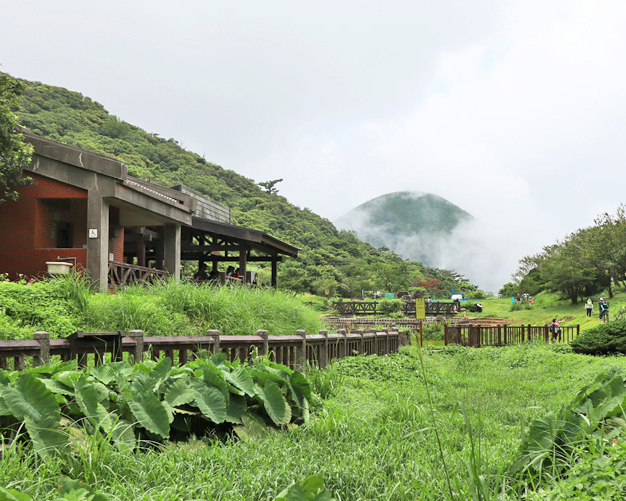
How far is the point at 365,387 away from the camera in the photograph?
297 inches

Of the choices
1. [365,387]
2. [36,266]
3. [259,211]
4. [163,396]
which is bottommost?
[365,387]

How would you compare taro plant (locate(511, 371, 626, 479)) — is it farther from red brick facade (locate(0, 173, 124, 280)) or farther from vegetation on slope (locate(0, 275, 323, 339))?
red brick facade (locate(0, 173, 124, 280))

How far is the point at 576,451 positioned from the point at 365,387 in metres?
4.40

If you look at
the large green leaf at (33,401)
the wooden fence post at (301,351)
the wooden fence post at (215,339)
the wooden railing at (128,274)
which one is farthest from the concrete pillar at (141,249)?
the large green leaf at (33,401)

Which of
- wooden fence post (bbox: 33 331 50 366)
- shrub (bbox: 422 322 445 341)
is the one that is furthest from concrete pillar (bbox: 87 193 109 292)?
shrub (bbox: 422 322 445 341)

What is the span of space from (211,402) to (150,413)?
0.47 metres

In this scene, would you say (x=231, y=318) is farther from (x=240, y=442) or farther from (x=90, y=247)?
(x=240, y=442)

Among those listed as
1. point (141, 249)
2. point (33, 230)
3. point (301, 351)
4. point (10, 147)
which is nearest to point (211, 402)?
point (301, 351)

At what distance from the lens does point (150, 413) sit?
12.3 ft

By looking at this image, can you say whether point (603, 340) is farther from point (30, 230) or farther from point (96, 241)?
point (30, 230)

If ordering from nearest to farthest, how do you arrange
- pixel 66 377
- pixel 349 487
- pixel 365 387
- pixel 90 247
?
pixel 349 487 < pixel 66 377 < pixel 365 387 < pixel 90 247

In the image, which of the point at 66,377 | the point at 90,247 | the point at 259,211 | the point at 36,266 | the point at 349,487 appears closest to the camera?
the point at 349,487

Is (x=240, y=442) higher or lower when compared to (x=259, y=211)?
lower

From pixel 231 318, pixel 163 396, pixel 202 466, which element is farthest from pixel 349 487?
pixel 231 318
